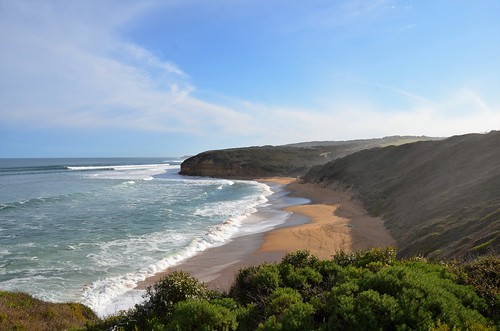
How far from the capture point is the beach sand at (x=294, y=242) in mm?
12922

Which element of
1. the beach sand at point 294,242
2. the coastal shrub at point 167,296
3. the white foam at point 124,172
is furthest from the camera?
the white foam at point 124,172

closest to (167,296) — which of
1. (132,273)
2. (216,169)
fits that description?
(132,273)

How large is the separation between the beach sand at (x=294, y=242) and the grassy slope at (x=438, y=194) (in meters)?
1.29

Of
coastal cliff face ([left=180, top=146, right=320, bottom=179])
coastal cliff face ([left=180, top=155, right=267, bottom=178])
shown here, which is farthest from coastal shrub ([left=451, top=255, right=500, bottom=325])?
coastal cliff face ([left=180, top=155, right=267, bottom=178])

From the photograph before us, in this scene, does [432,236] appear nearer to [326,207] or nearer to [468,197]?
[468,197]

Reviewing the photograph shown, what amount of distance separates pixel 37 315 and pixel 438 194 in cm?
1942

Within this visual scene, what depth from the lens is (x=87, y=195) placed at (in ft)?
114

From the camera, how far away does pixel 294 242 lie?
16.1 m

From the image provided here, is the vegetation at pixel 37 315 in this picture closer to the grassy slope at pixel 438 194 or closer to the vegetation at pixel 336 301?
the vegetation at pixel 336 301

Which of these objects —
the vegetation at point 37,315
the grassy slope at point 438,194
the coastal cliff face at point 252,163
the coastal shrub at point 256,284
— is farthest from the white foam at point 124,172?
the coastal shrub at point 256,284

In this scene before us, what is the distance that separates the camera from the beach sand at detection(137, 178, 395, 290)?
12.9 metres

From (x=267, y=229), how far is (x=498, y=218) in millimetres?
11443

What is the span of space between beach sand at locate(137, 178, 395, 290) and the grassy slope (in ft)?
4.22

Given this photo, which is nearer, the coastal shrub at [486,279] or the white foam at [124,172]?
the coastal shrub at [486,279]
